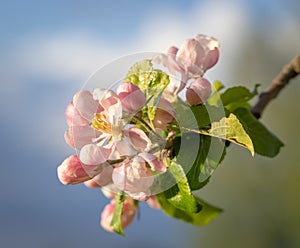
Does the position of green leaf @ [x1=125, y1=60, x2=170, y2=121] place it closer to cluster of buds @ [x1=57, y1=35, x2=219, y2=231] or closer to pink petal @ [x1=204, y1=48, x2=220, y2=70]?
cluster of buds @ [x1=57, y1=35, x2=219, y2=231]

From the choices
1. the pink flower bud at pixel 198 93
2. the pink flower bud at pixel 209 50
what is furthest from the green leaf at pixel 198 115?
the pink flower bud at pixel 209 50

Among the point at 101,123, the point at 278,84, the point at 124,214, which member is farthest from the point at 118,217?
the point at 278,84

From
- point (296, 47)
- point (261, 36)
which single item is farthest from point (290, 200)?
point (261, 36)

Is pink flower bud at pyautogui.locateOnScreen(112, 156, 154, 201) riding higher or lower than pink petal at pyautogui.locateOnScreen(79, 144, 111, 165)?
lower

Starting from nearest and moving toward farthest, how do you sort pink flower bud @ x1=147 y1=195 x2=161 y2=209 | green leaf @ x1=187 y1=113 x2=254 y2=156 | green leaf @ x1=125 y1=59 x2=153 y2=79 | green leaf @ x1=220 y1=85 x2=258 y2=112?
green leaf @ x1=187 y1=113 x2=254 y2=156
green leaf @ x1=125 y1=59 x2=153 y2=79
green leaf @ x1=220 y1=85 x2=258 y2=112
pink flower bud @ x1=147 y1=195 x2=161 y2=209

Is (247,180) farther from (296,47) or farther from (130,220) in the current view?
(130,220)

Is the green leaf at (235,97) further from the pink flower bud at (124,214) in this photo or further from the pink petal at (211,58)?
the pink flower bud at (124,214)

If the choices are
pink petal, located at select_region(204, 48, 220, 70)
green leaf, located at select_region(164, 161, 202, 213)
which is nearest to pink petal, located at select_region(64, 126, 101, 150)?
green leaf, located at select_region(164, 161, 202, 213)
